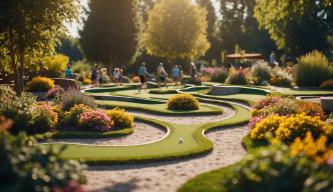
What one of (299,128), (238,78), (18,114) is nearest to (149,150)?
(299,128)

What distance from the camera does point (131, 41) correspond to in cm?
5241

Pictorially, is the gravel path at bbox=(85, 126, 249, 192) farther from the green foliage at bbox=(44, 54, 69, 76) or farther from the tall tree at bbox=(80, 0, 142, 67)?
the tall tree at bbox=(80, 0, 142, 67)

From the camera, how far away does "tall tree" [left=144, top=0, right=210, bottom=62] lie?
2087 inches

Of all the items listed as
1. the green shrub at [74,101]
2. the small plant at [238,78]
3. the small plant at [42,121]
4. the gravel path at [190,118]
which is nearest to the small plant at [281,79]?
the small plant at [238,78]

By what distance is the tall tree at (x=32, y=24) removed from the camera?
766 inches

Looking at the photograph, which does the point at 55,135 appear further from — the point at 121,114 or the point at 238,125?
the point at 238,125

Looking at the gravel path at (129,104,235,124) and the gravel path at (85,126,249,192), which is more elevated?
the gravel path at (129,104,235,124)

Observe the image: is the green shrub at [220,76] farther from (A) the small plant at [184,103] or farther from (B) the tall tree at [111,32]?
(A) the small plant at [184,103]

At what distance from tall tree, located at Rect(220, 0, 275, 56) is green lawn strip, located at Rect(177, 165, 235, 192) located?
6559 cm

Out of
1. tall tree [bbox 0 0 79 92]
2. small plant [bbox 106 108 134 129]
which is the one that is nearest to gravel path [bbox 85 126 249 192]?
small plant [bbox 106 108 134 129]

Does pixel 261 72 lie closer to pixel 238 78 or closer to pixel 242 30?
pixel 238 78

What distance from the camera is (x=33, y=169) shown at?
7.00m

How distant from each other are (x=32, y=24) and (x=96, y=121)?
24.0 ft

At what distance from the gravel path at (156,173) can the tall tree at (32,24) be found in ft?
36.9
